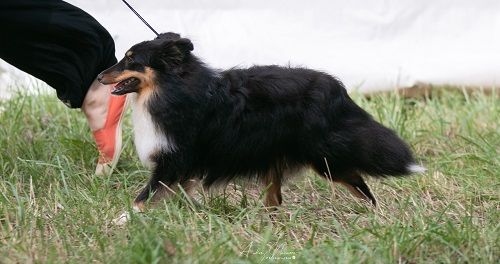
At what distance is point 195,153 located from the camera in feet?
13.0

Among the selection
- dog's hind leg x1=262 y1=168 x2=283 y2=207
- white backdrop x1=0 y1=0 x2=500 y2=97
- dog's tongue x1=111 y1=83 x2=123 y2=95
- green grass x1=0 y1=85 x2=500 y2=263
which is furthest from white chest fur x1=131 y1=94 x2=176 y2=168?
white backdrop x1=0 y1=0 x2=500 y2=97

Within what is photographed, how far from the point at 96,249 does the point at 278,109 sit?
1.04 m

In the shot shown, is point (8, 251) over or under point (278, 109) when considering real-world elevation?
under

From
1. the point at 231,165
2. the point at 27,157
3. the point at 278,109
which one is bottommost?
the point at 27,157

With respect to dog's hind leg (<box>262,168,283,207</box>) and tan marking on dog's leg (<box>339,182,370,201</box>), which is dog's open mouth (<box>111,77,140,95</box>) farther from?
tan marking on dog's leg (<box>339,182,370,201</box>)

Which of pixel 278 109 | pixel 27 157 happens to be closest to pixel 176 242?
pixel 278 109

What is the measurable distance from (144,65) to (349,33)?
3.15 meters

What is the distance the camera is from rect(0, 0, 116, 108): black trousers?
4312mm

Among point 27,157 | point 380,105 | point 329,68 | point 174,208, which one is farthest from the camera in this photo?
point 329,68

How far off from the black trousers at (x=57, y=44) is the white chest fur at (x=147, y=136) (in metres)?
0.70

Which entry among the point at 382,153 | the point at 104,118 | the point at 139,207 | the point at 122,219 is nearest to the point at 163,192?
the point at 139,207

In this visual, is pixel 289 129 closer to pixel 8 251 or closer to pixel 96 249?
pixel 96 249

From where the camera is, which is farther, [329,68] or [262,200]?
[329,68]

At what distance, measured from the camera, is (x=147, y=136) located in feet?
12.8
